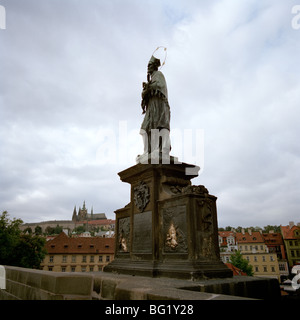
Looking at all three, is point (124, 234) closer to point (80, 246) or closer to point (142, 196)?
point (142, 196)

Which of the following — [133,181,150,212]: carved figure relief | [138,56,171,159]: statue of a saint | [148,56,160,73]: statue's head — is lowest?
[133,181,150,212]: carved figure relief

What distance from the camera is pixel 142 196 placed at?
260 inches

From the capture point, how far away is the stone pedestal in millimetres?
5016

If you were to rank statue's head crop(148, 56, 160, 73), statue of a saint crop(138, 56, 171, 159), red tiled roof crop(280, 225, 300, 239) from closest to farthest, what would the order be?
statue of a saint crop(138, 56, 171, 159) → statue's head crop(148, 56, 160, 73) → red tiled roof crop(280, 225, 300, 239)

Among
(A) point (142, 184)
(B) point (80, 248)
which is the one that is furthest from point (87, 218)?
(A) point (142, 184)

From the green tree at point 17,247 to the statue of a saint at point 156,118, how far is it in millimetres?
24027

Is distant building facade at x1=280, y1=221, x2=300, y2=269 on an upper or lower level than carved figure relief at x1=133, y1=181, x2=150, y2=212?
lower

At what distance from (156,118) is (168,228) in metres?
3.21

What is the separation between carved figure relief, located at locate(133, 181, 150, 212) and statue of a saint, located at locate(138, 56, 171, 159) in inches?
37.7

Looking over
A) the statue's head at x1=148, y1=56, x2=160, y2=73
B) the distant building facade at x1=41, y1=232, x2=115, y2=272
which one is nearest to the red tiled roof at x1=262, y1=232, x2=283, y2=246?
the distant building facade at x1=41, y1=232, x2=115, y2=272

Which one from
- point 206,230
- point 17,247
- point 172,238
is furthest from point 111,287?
point 17,247

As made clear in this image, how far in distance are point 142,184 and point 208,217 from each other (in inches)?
79.6

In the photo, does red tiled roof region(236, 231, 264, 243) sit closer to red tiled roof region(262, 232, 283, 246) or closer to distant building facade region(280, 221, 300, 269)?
red tiled roof region(262, 232, 283, 246)

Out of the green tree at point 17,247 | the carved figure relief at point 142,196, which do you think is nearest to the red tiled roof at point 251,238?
the green tree at point 17,247
